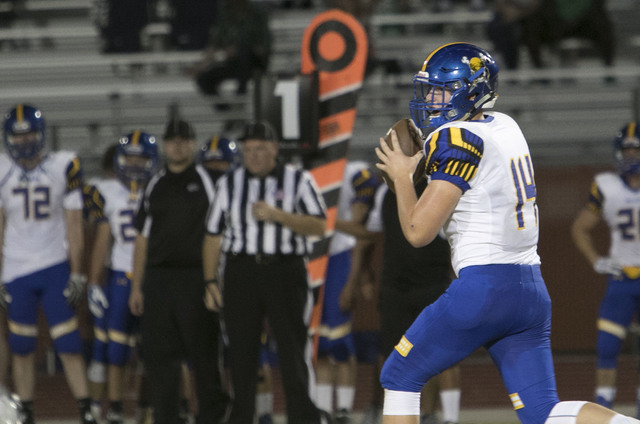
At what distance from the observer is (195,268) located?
6.90 m

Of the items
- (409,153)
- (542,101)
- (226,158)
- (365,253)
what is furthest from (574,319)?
(409,153)

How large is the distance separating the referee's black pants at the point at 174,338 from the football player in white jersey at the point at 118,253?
1052 millimetres

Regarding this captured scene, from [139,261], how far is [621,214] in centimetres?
356

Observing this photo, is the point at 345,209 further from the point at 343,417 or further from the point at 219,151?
the point at 343,417

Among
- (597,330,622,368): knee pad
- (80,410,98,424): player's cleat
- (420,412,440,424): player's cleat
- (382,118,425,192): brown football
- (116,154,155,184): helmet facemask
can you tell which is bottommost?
(80,410,98,424): player's cleat

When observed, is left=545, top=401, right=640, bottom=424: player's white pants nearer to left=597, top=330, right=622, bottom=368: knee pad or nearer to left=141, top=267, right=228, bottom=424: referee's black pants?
left=141, top=267, right=228, bottom=424: referee's black pants

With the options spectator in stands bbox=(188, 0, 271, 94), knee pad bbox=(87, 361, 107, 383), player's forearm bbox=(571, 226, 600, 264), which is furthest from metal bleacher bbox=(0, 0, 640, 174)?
knee pad bbox=(87, 361, 107, 383)

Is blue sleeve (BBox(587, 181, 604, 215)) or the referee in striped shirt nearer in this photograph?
the referee in striped shirt

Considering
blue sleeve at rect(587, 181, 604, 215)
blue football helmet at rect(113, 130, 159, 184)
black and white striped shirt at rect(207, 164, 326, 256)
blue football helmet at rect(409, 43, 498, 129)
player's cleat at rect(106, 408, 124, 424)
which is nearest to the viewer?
blue football helmet at rect(409, 43, 498, 129)

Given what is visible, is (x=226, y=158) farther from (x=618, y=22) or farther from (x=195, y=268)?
(x=618, y=22)

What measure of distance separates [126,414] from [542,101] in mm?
6266

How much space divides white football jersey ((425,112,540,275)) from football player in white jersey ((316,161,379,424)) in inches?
146

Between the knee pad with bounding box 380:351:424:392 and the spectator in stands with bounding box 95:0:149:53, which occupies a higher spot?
the spectator in stands with bounding box 95:0:149:53

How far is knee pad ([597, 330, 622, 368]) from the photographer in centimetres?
741
